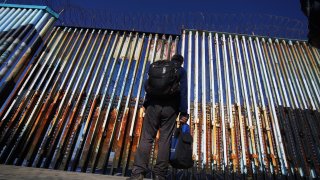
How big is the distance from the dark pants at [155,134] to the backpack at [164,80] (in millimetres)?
212

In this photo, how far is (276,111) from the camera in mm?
5562

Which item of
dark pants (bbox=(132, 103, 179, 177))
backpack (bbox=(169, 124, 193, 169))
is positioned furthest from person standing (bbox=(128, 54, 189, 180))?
backpack (bbox=(169, 124, 193, 169))

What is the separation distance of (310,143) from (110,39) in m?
5.94

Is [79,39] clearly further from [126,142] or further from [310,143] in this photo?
[310,143]

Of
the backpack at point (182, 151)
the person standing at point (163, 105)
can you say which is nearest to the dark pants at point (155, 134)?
the person standing at point (163, 105)

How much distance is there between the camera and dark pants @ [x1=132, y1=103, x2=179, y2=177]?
3.00 m

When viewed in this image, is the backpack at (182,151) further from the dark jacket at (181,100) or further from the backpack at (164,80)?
the backpack at (164,80)

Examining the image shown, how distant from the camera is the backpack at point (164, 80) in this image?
10.5 ft

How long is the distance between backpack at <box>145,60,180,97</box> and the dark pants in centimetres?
21

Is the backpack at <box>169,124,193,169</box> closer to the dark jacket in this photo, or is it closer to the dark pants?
the dark pants

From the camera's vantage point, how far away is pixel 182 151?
314 cm

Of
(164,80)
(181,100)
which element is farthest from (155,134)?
(164,80)

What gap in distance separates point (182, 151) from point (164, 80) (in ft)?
3.35

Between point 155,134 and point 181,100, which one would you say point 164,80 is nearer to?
point 181,100
